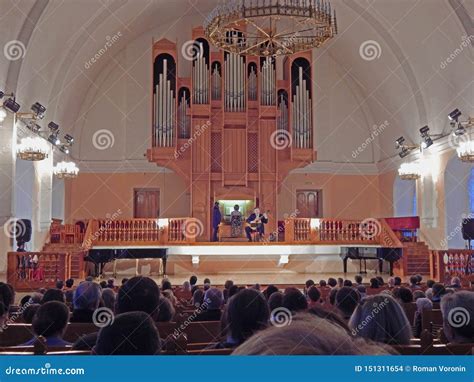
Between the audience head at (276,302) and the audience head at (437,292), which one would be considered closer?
the audience head at (276,302)

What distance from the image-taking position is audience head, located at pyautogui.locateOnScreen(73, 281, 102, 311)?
4156 mm

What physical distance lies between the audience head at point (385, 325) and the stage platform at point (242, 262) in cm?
1126

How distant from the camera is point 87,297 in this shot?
416 centimetres

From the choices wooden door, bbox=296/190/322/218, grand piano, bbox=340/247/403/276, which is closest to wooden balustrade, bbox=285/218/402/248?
grand piano, bbox=340/247/403/276

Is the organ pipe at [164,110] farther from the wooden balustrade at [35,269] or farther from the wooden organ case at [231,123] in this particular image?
the wooden balustrade at [35,269]

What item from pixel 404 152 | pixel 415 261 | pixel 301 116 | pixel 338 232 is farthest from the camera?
pixel 301 116

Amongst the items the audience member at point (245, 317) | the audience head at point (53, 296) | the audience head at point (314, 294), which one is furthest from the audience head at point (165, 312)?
the audience head at point (314, 294)

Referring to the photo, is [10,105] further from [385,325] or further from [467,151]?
[385,325]

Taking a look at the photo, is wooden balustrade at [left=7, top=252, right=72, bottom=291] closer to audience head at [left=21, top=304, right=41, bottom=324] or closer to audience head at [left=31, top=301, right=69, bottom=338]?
audience head at [left=21, top=304, right=41, bottom=324]

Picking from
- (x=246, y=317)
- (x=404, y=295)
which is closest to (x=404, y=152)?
(x=404, y=295)

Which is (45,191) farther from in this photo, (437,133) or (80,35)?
(437,133)

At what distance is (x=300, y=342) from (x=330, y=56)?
790 inches

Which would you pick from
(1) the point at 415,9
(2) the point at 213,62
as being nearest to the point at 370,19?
(1) the point at 415,9

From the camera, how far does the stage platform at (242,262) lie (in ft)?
46.0
